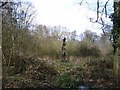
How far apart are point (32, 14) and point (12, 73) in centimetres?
802

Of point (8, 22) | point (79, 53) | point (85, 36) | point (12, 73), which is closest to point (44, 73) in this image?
point (12, 73)

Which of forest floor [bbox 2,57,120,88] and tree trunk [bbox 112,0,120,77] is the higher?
tree trunk [bbox 112,0,120,77]

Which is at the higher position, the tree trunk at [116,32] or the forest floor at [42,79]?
the tree trunk at [116,32]

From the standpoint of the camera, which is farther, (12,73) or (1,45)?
(12,73)

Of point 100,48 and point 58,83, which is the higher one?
point 100,48

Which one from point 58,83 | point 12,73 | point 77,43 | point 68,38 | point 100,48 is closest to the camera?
point 58,83

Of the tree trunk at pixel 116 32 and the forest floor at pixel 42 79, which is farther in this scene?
the tree trunk at pixel 116 32

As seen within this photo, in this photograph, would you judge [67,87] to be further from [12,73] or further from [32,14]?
[32,14]

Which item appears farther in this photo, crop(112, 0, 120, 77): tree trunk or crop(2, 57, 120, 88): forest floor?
crop(112, 0, 120, 77): tree trunk

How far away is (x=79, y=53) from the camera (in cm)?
1446

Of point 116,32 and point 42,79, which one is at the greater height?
point 116,32

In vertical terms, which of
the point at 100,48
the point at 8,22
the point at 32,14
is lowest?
the point at 100,48

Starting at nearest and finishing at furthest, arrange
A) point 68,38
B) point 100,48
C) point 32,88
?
point 32,88 → point 100,48 → point 68,38

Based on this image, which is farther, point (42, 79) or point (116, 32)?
point (116, 32)
